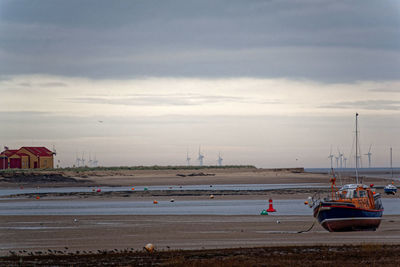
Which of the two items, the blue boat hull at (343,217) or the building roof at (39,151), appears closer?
the blue boat hull at (343,217)

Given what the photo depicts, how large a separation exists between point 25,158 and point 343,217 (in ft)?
411

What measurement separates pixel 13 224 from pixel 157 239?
13.0m

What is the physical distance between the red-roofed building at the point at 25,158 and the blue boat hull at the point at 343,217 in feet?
406

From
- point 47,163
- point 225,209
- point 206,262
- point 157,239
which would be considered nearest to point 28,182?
point 47,163

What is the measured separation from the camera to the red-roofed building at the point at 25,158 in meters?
149

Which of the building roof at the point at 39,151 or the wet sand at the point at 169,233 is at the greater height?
the building roof at the point at 39,151

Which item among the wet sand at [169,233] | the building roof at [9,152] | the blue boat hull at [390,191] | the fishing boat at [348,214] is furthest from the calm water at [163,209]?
the building roof at [9,152]

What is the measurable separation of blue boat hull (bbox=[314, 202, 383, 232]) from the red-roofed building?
12383cm

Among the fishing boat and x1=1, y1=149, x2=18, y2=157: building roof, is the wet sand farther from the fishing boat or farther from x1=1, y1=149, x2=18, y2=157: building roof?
x1=1, y1=149, x2=18, y2=157: building roof

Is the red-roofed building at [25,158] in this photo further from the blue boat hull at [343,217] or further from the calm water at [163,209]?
the blue boat hull at [343,217]

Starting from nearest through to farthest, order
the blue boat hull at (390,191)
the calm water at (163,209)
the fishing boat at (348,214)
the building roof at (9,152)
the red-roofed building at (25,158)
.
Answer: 1. the fishing boat at (348,214)
2. the calm water at (163,209)
3. the blue boat hull at (390,191)
4. the red-roofed building at (25,158)
5. the building roof at (9,152)

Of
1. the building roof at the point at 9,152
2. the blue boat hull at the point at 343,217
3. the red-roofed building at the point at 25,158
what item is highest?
the building roof at the point at 9,152

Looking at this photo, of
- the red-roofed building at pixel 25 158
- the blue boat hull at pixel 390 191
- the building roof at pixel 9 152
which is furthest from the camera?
the building roof at pixel 9 152

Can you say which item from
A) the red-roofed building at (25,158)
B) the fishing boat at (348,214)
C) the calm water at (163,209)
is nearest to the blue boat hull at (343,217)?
the fishing boat at (348,214)
